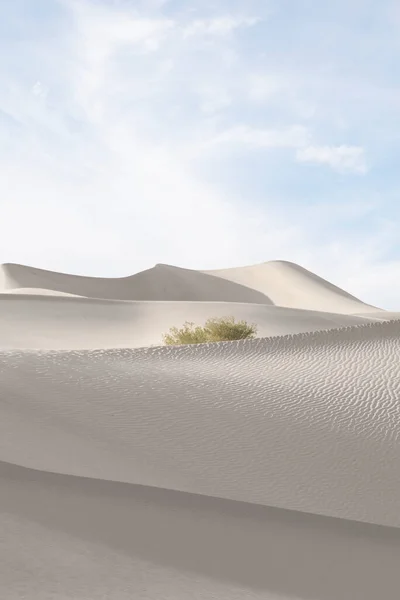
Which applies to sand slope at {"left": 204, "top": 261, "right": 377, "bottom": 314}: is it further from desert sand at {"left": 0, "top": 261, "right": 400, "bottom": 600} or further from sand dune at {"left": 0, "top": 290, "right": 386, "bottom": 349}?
desert sand at {"left": 0, "top": 261, "right": 400, "bottom": 600}

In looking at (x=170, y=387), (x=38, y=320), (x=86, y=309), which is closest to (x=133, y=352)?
(x=170, y=387)

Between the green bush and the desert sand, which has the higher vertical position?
the green bush

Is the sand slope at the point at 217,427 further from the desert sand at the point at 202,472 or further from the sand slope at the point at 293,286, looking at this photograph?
the sand slope at the point at 293,286

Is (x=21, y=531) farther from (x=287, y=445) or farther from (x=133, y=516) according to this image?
(x=287, y=445)

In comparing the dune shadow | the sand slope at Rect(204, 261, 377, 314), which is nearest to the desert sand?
the dune shadow

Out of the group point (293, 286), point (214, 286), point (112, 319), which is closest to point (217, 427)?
point (112, 319)

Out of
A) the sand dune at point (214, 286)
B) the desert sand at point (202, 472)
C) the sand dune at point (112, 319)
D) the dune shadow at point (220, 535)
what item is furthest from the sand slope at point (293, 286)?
Answer: the dune shadow at point (220, 535)

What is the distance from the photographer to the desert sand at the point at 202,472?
3.08 metres

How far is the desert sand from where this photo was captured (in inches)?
121

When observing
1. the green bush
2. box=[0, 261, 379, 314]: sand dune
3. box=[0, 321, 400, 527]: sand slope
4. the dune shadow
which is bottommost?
the dune shadow

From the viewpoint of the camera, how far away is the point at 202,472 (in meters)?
4.13

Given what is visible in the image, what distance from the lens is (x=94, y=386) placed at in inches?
199

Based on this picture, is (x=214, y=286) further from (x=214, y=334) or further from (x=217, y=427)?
(x=217, y=427)

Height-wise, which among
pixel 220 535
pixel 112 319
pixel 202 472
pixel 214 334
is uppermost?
pixel 112 319
